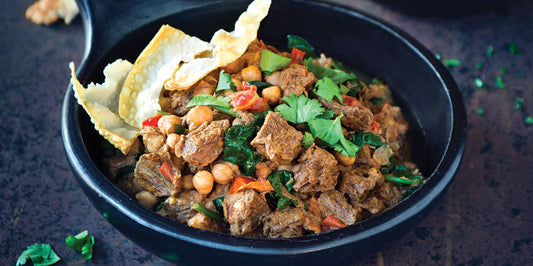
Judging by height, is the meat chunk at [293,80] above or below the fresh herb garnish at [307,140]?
above

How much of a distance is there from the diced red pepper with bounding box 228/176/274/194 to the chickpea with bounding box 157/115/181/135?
1.45 feet

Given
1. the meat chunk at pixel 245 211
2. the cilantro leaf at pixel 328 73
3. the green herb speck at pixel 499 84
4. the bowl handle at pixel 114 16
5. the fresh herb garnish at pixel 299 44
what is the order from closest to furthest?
the meat chunk at pixel 245 211 < the cilantro leaf at pixel 328 73 < the bowl handle at pixel 114 16 < the fresh herb garnish at pixel 299 44 < the green herb speck at pixel 499 84

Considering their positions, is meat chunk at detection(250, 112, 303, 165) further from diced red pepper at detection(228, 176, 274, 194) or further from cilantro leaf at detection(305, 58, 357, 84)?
cilantro leaf at detection(305, 58, 357, 84)

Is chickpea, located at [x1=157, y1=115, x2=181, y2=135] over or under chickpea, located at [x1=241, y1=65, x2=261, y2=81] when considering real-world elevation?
under

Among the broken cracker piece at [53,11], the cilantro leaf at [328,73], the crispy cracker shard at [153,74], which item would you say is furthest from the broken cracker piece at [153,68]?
the broken cracker piece at [53,11]

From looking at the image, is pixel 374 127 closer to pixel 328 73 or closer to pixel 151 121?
pixel 328 73

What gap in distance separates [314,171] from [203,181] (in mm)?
548

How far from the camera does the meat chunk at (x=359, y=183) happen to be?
2.59 meters

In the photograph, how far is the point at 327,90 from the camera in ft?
Answer: 9.09

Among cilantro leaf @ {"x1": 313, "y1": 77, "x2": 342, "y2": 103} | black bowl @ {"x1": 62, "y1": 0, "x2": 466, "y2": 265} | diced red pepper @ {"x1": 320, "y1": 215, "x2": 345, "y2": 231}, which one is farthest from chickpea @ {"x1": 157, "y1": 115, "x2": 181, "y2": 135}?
diced red pepper @ {"x1": 320, "y1": 215, "x2": 345, "y2": 231}

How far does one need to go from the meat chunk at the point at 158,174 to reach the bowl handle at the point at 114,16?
86cm

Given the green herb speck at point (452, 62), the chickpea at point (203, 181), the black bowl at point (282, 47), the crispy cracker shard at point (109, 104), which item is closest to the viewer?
the black bowl at point (282, 47)

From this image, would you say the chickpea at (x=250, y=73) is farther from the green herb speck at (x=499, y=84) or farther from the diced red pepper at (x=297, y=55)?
the green herb speck at (x=499, y=84)

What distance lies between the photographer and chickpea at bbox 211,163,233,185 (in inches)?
99.3
